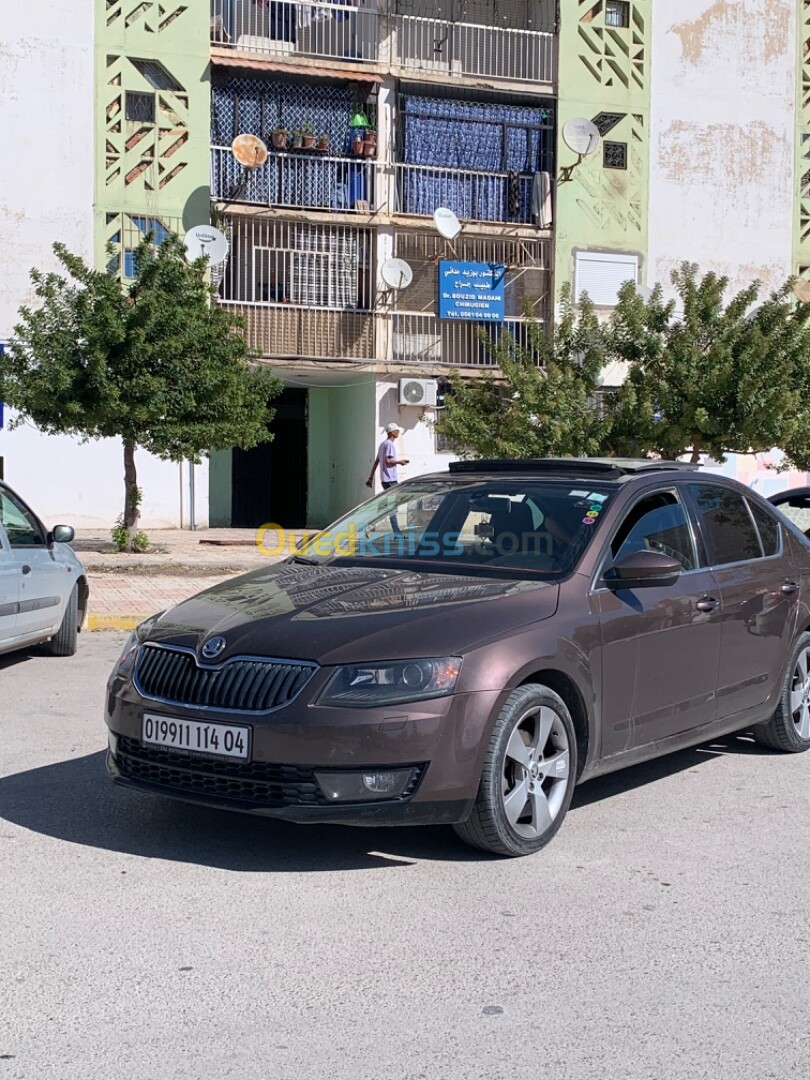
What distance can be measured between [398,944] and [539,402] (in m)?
13.6

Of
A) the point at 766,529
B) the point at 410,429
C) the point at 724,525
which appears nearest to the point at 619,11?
the point at 410,429

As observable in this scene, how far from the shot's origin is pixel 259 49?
26672mm

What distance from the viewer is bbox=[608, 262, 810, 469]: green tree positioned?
17688 mm

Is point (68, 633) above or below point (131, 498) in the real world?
below

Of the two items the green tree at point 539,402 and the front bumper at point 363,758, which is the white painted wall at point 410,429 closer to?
the green tree at point 539,402

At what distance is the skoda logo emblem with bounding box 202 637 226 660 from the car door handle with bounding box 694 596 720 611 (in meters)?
2.34

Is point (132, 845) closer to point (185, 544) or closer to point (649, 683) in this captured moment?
point (649, 683)

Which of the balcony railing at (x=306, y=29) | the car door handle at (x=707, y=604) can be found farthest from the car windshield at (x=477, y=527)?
the balcony railing at (x=306, y=29)

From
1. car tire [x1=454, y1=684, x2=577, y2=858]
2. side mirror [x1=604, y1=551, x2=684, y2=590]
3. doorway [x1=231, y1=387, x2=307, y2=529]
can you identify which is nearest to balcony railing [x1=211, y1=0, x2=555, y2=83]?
doorway [x1=231, y1=387, x2=307, y2=529]

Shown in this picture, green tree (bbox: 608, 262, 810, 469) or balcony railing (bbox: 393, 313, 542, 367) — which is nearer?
green tree (bbox: 608, 262, 810, 469)

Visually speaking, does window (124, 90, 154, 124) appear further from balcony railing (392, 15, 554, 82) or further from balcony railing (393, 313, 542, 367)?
balcony railing (393, 313, 542, 367)

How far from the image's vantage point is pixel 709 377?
17.8 metres

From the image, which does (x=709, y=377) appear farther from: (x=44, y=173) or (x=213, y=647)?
(x=213, y=647)

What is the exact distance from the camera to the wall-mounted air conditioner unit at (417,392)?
27234mm
